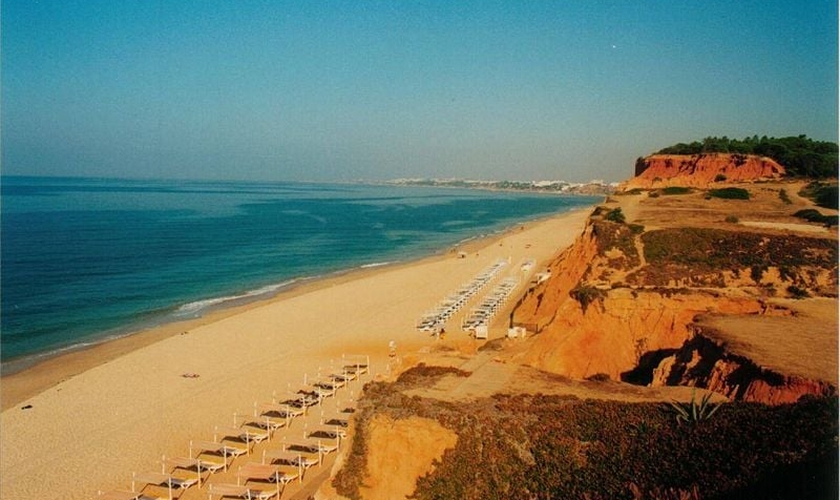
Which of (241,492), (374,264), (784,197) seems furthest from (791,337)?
(374,264)

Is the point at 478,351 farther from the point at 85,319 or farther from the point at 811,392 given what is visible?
the point at 85,319

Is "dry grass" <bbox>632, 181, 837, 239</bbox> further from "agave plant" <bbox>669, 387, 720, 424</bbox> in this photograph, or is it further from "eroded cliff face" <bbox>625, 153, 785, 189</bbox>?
"agave plant" <bbox>669, 387, 720, 424</bbox>

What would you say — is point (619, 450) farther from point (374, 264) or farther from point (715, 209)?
point (374, 264)

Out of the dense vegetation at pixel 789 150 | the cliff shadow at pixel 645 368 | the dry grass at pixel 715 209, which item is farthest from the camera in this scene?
the dense vegetation at pixel 789 150

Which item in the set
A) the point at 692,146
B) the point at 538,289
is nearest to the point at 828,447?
the point at 538,289

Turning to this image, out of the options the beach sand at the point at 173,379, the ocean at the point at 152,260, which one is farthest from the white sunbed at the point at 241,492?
the ocean at the point at 152,260

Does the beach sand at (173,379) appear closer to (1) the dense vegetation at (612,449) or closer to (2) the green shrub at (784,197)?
(1) the dense vegetation at (612,449)
